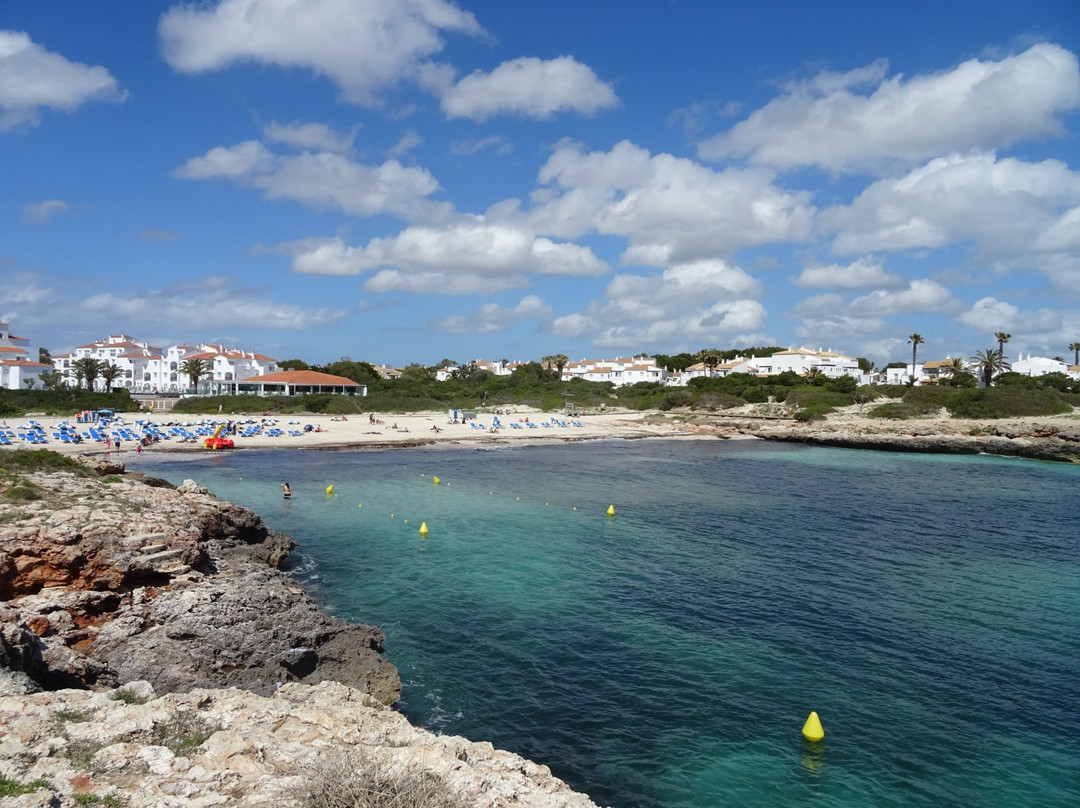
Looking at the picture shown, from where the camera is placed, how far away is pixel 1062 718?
11.8 m

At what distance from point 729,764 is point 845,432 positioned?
61.4 m

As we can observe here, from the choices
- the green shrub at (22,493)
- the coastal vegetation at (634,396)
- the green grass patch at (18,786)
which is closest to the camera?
the green grass patch at (18,786)

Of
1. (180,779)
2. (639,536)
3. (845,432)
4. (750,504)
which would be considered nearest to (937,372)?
(845,432)

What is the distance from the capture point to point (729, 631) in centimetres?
1546

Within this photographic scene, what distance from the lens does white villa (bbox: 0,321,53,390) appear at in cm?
8638

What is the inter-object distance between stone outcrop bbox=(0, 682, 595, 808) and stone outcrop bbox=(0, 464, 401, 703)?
184 cm

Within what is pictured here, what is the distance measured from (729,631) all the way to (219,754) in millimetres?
11716

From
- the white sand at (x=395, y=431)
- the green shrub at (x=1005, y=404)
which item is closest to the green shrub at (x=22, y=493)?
the white sand at (x=395, y=431)

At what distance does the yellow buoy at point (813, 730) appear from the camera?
1100 cm

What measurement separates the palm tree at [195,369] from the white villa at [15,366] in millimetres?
19736

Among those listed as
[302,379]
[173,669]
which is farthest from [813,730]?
[302,379]

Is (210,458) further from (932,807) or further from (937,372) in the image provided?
(937,372)

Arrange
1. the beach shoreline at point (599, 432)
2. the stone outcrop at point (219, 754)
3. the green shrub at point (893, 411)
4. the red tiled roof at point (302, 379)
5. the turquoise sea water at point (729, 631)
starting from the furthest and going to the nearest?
the red tiled roof at point (302, 379)
the green shrub at point (893, 411)
the beach shoreline at point (599, 432)
the turquoise sea water at point (729, 631)
the stone outcrop at point (219, 754)

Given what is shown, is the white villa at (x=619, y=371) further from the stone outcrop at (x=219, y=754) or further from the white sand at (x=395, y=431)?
the stone outcrop at (x=219, y=754)
